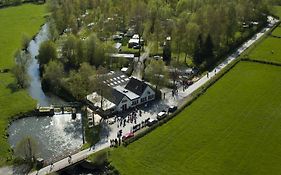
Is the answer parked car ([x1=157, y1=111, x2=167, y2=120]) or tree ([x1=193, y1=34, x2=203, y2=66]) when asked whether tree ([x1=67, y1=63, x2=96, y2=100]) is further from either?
tree ([x1=193, y1=34, x2=203, y2=66])

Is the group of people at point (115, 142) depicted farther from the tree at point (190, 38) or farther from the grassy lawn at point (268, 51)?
the grassy lawn at point (268, 51)

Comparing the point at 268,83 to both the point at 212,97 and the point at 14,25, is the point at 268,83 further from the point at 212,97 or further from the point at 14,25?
the point at 14,25

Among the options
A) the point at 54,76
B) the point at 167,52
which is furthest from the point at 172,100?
the point at 54,76

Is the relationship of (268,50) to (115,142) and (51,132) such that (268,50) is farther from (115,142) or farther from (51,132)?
(51,132)

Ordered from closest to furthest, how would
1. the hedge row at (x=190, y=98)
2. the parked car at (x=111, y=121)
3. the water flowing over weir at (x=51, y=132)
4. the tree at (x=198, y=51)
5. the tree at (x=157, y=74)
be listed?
1. the water flowing over weir at (x=51, y=132)
2. the hedge row at (x=190, y=98)
3. the parked car at (x=111, y=121)
4. the tree at (x=157, y=74)
5. the tree at (x=198, y=51)

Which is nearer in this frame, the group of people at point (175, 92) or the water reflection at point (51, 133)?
the water reflection at point (51, 133)

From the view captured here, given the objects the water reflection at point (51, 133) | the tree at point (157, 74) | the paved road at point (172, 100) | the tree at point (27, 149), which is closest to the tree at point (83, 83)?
the water reflection at point (51, 133)

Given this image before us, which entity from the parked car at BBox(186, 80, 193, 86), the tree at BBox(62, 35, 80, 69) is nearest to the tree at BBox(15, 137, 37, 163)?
the tree at BBox(62, 35, 80, 69)
